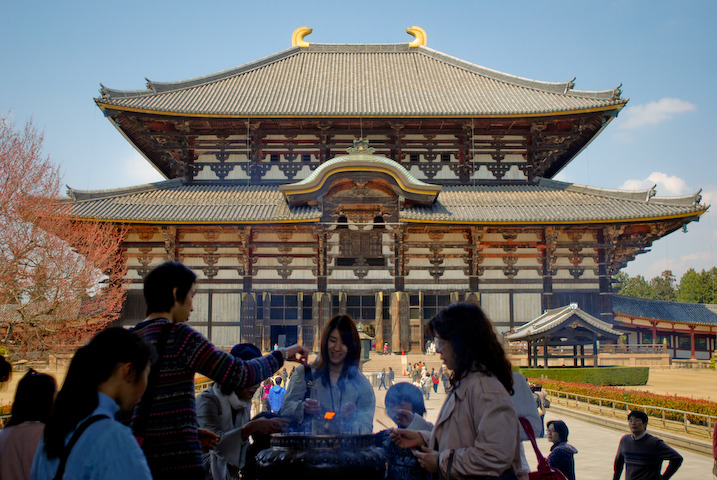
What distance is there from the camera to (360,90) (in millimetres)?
26844

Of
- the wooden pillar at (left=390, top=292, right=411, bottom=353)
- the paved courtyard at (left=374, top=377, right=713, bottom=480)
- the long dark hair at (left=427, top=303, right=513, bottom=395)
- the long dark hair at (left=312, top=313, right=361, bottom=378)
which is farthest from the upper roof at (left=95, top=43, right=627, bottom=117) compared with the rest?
the long dark hair at (left=427, top=303, right=513, bottom=395)

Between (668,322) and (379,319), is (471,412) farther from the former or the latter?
(668,322)

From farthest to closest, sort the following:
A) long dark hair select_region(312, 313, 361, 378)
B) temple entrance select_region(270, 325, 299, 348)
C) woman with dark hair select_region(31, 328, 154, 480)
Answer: temple entrance select_region(270, 325, 299, 348)
long dark hair select_region(312, 313, 361, 378)
woman with dark hair select_region(31, 328, 154, 480)

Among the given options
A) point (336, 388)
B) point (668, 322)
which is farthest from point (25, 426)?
point (668, 322)

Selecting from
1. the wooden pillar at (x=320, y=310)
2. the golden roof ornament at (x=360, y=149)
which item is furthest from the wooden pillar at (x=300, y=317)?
the golden roof ornament at (x=360, y=149)

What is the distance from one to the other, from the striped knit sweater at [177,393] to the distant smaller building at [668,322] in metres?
33.3

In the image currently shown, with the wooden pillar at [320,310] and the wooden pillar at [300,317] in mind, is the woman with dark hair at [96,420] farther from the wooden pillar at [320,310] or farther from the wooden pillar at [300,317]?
the wooden pillar at [300,317]

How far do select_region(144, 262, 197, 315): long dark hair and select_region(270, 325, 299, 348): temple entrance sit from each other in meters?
20.0

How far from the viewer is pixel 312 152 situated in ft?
81.6

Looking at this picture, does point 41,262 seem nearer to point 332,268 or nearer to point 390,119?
point 332,268

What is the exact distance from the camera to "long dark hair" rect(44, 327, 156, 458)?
245cm

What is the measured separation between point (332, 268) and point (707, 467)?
601 inches

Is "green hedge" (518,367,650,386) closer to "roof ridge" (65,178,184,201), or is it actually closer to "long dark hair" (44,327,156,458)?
"roof ridge" (65,178,184,201)

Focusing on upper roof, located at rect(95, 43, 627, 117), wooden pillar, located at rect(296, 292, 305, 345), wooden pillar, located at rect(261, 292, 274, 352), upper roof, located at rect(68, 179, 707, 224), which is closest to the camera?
upper roof, located at rect(68, 179, 707, 224)
